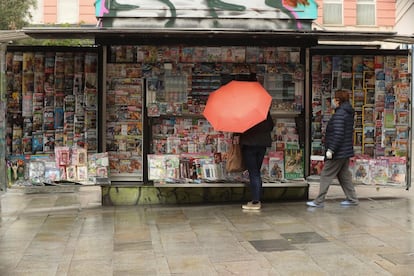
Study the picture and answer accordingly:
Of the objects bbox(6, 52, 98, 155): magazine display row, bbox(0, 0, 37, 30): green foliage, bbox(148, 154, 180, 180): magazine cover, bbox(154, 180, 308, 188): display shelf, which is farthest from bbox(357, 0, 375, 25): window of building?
bbox(6, 52, 98, 155): magazine display row

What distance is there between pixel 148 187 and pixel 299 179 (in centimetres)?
230

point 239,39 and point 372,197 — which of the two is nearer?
point 239,39

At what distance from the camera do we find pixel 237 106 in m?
7.45

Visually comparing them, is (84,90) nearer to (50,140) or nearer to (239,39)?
(50,140)

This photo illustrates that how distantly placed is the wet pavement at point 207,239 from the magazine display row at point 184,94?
68 centimetres

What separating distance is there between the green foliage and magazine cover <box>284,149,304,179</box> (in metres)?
17.2

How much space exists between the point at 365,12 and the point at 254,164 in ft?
66.3

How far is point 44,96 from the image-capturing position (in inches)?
320

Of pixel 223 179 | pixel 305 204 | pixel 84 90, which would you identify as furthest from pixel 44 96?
pixel 305 204

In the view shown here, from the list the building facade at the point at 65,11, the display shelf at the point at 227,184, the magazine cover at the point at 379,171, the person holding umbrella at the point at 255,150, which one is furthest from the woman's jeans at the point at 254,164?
the building facade at the point at 65,11

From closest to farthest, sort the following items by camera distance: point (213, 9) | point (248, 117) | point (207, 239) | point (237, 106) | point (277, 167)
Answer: point (207, 239) < point (248, 117) < point (237, 106) < point (277, 167) < point (213, 9)

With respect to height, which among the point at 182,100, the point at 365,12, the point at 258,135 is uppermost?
the point at 365,12

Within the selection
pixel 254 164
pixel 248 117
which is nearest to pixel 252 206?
pixel 254 164

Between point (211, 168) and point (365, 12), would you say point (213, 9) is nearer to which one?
point (211, 168)
